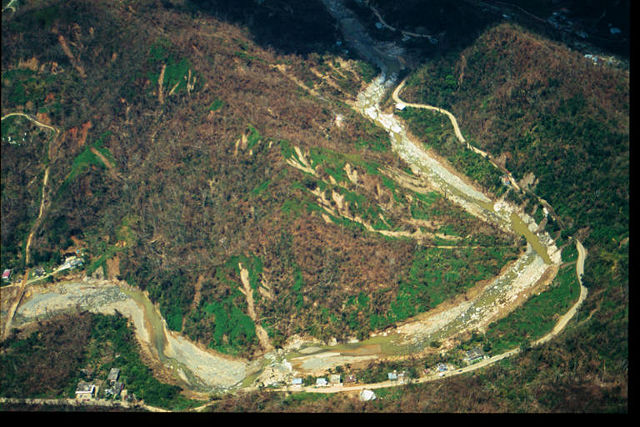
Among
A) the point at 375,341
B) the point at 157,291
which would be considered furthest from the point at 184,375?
the point at 375,341

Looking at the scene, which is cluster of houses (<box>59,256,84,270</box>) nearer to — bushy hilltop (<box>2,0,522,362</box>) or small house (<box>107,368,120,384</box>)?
bushy hilltop (<box>2,0,522,362</box>)

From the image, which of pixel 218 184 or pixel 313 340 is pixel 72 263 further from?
pixel 313 340

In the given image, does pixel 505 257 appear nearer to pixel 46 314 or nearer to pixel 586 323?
pixel 586 323

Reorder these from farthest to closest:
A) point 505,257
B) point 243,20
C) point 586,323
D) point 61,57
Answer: point 243,20 < point 61,57 < point 505,257 < point 586,323

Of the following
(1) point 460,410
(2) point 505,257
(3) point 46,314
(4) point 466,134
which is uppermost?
(4) point 466,134

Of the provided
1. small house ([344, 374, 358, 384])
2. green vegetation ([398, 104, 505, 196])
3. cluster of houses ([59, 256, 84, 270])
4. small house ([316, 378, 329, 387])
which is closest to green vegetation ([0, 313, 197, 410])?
cluster of houses ([59, 256, 84, 270])

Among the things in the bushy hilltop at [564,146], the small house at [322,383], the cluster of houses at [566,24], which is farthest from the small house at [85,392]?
the cluster of houses at [566,24]
